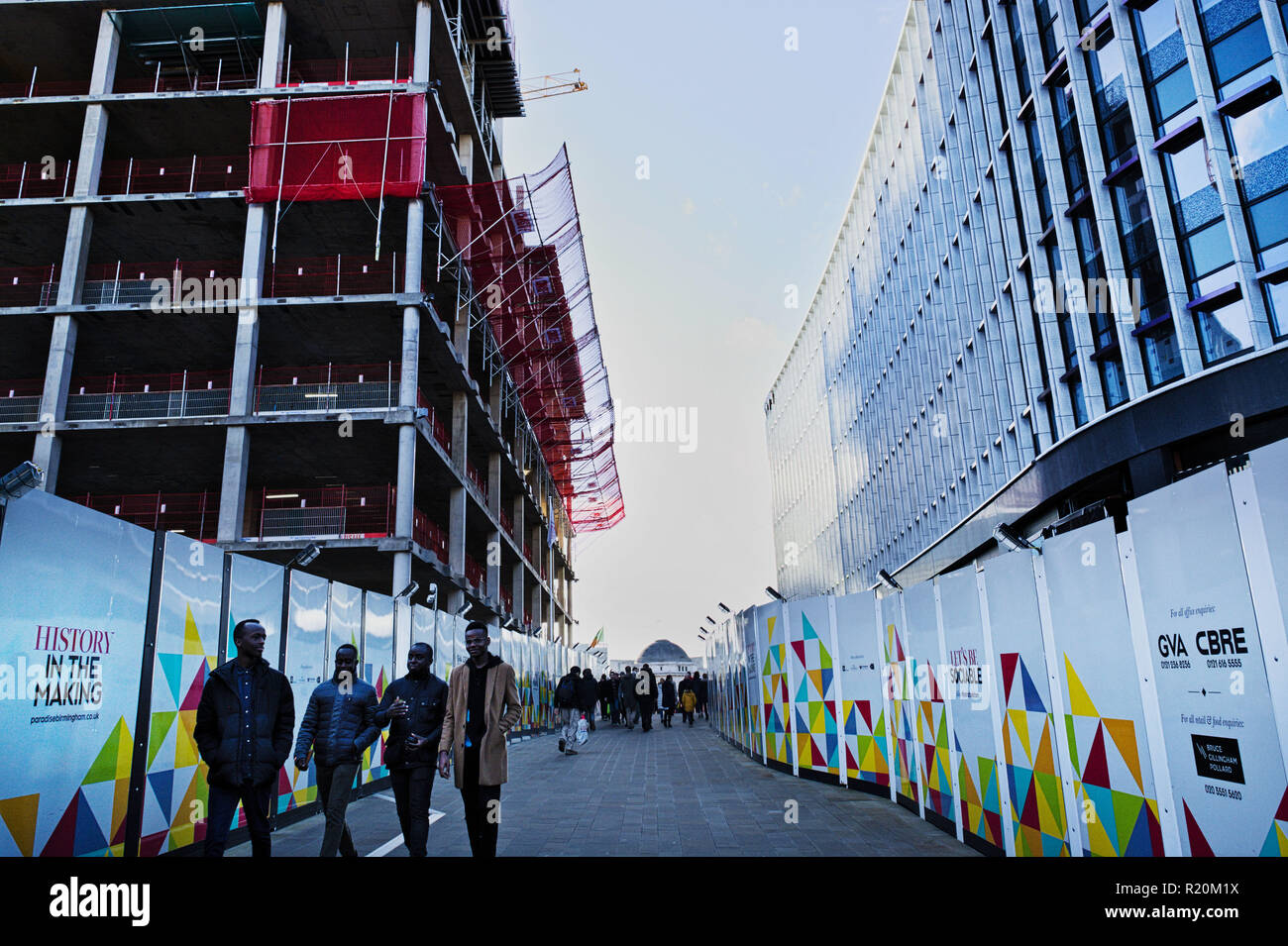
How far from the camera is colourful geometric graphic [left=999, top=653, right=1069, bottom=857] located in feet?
20.2

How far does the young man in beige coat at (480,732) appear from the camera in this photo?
622 cm

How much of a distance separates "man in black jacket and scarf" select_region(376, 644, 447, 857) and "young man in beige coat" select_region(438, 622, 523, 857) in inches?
4.9

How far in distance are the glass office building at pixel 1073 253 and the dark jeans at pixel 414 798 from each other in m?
16.0

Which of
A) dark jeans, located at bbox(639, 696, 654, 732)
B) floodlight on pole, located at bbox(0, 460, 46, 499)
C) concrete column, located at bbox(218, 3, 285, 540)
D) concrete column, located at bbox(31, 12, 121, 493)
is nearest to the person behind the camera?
floodlight on pole, located at bbox(0, 460, 46, 499)

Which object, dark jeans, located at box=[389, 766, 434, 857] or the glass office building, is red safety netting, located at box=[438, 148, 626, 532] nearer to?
the glass office building

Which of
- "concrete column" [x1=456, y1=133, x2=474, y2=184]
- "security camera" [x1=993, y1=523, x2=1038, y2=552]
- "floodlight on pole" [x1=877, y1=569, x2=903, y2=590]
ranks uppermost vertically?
"concrete column" [x1=456, y1=133, x2=474, y2=184]

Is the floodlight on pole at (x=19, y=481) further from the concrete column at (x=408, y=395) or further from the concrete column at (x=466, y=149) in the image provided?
the concrete column at (x=466, y=149)

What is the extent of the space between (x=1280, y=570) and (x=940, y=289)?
32.4 m

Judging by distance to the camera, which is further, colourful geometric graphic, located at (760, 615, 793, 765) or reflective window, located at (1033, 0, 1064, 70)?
reflective window, located at (1033, 0, 1064, 70)

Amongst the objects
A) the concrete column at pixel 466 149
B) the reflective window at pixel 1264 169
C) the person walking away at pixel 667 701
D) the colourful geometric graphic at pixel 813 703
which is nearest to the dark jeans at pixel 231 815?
the colourful geometric graphic at pixel 813 703

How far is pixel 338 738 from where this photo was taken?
6.66m

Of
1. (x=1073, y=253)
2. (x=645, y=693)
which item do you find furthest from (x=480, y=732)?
(x=1073, y=253)

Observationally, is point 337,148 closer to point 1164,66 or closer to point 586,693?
point 586,693

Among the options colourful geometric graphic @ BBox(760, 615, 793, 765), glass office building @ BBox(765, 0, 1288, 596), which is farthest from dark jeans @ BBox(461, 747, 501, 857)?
glass office building @ BBox(765, 0, 1288, 596)
